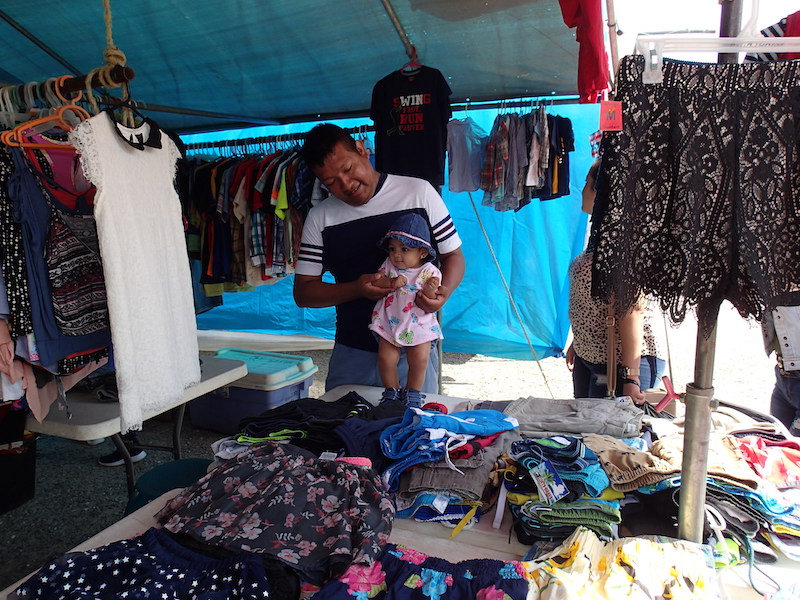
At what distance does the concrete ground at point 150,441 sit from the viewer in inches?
116

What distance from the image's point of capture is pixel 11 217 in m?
2.07

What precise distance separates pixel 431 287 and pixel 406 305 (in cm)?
18

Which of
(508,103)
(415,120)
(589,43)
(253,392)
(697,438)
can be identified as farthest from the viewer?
(508,103)

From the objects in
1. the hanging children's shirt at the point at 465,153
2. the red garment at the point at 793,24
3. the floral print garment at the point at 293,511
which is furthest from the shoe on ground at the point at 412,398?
the hanging children's shirt at the point at 465,153

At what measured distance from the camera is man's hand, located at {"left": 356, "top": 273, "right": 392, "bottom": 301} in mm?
2275

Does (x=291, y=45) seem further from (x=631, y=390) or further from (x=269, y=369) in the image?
(x=631, y=390)

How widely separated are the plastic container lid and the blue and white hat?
205 centimetres

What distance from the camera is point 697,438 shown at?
109cm

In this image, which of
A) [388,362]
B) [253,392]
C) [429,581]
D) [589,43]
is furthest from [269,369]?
[429,581]

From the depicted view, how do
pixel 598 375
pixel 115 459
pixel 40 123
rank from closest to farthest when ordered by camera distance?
pixel 40 123, pixel 598 375, pixel 115 459

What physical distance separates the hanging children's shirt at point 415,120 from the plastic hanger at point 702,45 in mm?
2807

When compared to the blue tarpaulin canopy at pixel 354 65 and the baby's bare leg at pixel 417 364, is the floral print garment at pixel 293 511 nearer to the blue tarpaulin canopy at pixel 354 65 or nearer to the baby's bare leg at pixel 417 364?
the baby's bare leg at pixel 417 364

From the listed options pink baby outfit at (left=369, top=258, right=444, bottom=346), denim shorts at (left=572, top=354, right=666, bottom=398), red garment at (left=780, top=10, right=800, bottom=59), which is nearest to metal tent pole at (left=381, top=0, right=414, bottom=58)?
pink baby outfit at (left=369, top=258, right=444, bottom=346)

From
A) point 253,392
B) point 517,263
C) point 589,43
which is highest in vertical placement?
point 589,43
